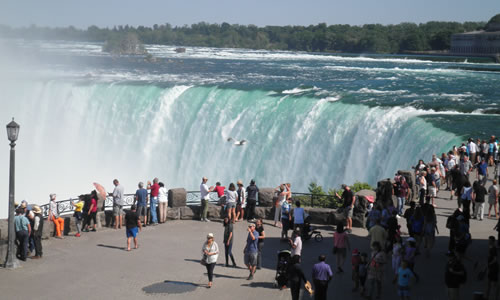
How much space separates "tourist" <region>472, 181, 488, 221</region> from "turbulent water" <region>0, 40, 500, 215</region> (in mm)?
7717

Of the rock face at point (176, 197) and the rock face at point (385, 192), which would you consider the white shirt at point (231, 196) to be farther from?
the rock face at point (385, 192)

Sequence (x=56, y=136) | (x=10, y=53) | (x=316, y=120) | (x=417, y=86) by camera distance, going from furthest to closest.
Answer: (x=10, y=53)
(x=417, y=86)
(x=56, y=136)
(x=316, y=120)

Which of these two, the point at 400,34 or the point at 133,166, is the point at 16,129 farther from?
the point at 400,34

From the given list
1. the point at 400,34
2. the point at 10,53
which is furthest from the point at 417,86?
the point at 400,34

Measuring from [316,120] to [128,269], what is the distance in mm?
16580

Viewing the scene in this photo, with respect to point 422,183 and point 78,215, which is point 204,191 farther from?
point 422,183

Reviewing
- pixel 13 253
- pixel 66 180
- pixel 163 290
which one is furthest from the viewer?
pixel 66 180

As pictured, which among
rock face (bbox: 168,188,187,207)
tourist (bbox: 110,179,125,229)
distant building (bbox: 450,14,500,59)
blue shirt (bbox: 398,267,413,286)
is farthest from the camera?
distant building (bbox: 450,14,500,59)

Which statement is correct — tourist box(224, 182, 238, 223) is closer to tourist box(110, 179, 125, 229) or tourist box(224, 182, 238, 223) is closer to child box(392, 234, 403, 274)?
tourist box(110, 179, 125, 229)

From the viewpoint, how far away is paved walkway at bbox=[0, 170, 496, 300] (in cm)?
1242

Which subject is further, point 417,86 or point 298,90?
point 417,86

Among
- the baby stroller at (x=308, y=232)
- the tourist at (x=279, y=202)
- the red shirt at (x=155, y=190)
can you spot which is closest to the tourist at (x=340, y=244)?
the baby stroller at (x=308, y=232)

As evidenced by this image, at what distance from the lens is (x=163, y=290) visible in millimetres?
12680

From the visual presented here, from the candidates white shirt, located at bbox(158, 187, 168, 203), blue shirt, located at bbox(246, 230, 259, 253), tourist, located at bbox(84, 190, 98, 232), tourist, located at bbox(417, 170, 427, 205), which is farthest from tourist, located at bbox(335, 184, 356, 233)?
tourist, located at bbox(84, 190, 98, 232)
